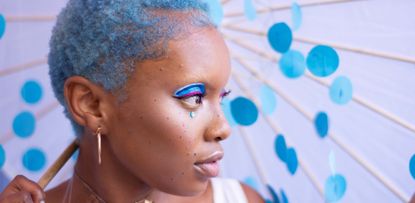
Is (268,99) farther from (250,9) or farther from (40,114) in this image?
(40,114)

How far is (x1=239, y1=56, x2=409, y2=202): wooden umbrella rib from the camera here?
1.50 meters

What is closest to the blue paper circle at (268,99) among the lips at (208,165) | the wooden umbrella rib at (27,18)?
the lips at (208,165)

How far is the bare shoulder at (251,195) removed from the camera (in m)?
1.79

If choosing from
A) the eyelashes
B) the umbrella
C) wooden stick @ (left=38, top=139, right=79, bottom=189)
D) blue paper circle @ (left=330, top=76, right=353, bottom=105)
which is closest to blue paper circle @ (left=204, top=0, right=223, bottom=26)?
the umbrella

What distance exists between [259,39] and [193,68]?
40 cm

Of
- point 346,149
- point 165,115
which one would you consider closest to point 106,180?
point 165,115

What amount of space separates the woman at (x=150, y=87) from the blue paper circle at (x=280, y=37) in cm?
22

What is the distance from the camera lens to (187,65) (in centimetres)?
135

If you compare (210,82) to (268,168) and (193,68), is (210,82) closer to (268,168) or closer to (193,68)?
(193,68)

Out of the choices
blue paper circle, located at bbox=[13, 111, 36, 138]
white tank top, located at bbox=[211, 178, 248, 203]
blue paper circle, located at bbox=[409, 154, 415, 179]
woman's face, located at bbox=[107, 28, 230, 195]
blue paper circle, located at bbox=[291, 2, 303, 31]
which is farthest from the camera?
blue paper circle, located at bbox=[13, 111, 36, 138]

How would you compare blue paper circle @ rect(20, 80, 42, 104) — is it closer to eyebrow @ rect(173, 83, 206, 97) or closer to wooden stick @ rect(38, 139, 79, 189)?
wooden stick @ rect(38, 139, 79, 189)

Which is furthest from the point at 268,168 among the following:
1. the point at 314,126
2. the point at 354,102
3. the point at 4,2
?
the point at 4,2

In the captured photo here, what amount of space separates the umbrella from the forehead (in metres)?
0.19

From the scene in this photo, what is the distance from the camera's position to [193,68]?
1351mm
